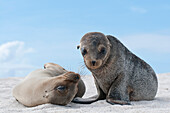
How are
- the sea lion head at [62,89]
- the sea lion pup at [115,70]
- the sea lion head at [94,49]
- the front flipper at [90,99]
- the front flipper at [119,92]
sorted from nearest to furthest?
the sea lion head at [62,89] → the sea lion head at [94,49] → the sea lion pup at [115,70] → the front flipper at [119,92] → the front flipper at [90,99]

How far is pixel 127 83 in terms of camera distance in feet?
18.5

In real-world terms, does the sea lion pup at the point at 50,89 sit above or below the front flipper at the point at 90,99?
above

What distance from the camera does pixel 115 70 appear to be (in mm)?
5461

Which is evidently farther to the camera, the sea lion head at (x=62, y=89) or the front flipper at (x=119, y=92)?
the front flipper at (x=119, y=92)

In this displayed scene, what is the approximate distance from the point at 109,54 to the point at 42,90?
5.09 ft

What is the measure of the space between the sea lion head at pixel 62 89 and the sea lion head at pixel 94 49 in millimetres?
428

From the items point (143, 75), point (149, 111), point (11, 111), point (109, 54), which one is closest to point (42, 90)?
point (11, 111)

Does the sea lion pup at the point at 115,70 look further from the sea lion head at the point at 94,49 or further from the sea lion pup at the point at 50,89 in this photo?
the sea lion pup at the point at 50,89

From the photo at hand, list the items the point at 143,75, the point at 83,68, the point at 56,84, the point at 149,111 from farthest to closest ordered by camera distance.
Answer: the point at 143,75 → the point at 83,68 → the point at 56,84 → the point at 149,111

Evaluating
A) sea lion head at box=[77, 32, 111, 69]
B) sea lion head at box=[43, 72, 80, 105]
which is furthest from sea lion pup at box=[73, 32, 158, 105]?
sea lion head at box=[43, 72, 80, 105]

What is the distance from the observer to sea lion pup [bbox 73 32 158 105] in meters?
4.90

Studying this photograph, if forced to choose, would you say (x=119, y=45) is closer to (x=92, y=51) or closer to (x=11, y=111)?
(x=92, y=51)

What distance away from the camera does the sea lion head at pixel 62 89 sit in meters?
4.53

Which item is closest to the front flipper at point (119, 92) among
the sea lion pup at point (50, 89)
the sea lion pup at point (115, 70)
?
the sea lion pup at point (115, 70)
